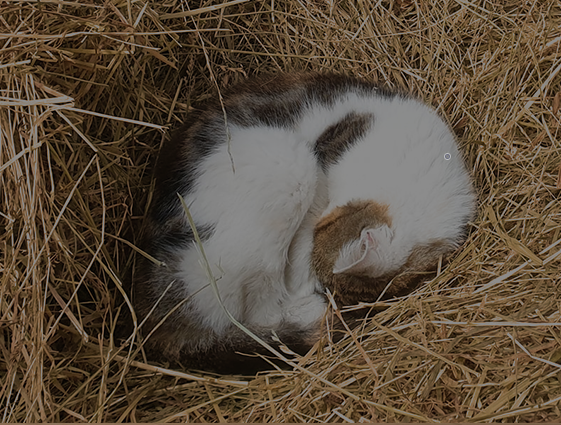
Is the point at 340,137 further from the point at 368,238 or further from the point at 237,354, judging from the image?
the point at 237,354

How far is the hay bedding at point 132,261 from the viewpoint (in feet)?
6.43

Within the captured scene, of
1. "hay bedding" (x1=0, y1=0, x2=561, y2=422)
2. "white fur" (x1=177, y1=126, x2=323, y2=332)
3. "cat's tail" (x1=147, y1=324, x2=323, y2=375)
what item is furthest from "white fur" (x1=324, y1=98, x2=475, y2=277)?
"cat's tail" (x1=147, y1=324, x2=323, y2=375)

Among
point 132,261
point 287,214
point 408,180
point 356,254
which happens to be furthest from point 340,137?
point 132,261

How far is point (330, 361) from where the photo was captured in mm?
2244

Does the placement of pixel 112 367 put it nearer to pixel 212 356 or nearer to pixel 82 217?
pixel 212 356

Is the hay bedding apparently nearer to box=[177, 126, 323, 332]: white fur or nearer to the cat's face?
the cat's face

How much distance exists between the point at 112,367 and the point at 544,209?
1.99 m

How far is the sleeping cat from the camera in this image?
7.74 feet

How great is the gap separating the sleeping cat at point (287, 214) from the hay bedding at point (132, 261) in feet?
0.45

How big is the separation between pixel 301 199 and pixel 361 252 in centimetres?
36

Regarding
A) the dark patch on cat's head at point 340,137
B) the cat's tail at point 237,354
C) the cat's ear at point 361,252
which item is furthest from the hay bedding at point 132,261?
the dark patch on cat's head at point 340,137

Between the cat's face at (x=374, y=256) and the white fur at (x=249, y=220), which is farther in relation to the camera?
the cat's face at (x=374, y=256)

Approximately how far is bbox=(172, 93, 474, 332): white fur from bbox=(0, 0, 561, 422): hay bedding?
238mm

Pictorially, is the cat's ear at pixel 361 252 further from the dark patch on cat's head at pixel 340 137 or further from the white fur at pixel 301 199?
the dark patch on cat's head at pixel 340 137
